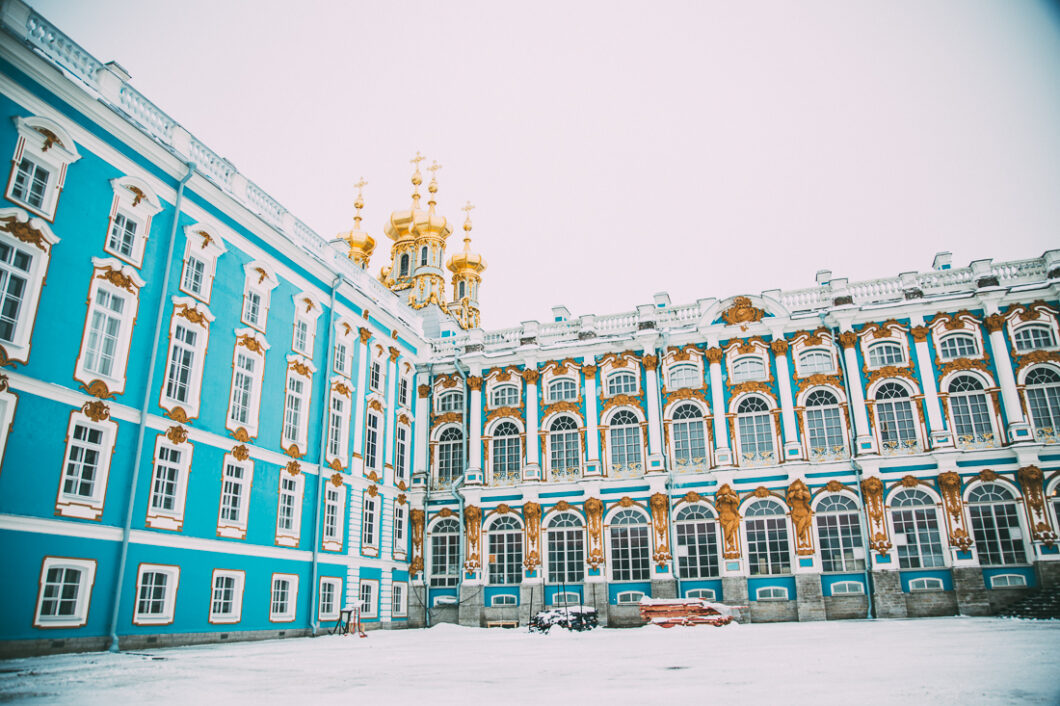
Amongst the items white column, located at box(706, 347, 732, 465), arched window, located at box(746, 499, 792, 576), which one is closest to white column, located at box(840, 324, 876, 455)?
arched window, located at box(746, 499, 792, 576)

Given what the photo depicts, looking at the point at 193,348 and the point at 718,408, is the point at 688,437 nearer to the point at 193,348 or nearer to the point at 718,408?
the point at 718,408

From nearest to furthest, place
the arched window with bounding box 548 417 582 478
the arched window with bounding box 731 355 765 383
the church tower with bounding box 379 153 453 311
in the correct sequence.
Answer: the arched window with bounding box 731 355 765 383 < the arched window with bounding box 548 417 582 478 < the church tower with bounding box 379 153 453 311

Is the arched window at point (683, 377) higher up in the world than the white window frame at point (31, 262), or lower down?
higher up

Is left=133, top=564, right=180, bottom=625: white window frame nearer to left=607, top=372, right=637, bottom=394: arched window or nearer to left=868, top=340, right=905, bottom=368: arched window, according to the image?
left=607, top=372, right=637, bottom=394: arched window

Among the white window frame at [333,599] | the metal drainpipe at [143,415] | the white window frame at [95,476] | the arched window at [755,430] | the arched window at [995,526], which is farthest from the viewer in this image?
the arched window at [755,430]

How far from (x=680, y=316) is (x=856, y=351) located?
21.8 feet

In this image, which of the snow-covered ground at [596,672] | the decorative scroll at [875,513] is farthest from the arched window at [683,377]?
the snow-covered ground at [596,672]

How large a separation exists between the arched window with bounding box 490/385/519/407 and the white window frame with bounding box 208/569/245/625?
43.3ft

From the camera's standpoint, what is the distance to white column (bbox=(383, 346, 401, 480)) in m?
28.2

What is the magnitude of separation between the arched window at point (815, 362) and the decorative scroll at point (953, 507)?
17.3 ft

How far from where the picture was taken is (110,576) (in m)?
15.9

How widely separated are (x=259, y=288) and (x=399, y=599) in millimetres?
13532

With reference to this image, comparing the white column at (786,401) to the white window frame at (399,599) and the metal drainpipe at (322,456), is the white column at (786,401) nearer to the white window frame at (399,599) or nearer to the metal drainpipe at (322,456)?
the white window frame at (399,599)

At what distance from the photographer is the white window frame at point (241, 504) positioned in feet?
63.7
